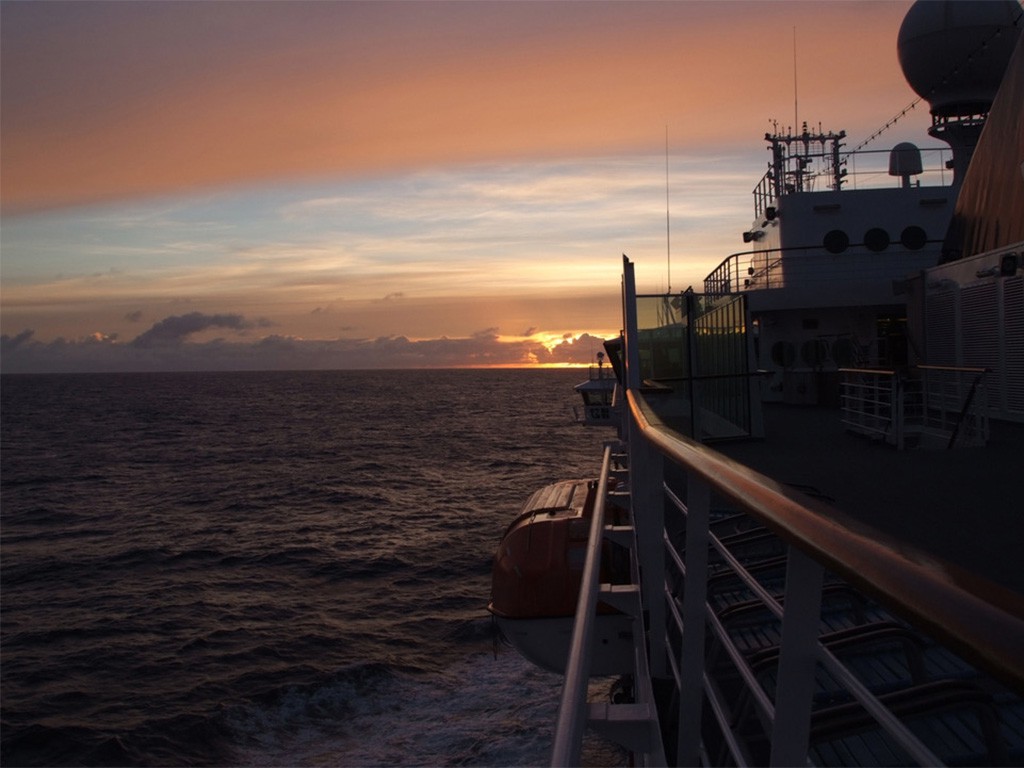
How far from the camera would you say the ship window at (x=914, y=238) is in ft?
80.1

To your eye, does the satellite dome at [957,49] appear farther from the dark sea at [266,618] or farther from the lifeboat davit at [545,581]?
the lifeboat davit at [545,581]

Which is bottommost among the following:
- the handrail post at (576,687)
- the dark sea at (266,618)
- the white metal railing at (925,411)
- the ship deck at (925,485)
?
the dark sea at (266,618)

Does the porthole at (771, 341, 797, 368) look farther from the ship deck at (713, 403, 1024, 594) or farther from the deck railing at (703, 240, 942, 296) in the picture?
the ship deck at (713, 403, 1024, 594)

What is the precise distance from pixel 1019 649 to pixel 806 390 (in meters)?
21.0

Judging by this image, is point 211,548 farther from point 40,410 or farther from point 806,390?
point 40,410

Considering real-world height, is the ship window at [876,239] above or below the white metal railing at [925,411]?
above

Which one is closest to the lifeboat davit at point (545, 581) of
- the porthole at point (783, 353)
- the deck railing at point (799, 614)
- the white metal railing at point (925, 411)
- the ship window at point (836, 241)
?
the deck railing at point (799, 614)

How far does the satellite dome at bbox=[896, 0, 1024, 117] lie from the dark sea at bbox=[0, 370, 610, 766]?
17018 mm

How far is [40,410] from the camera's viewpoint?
314 ft

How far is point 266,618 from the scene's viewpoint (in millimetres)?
17516

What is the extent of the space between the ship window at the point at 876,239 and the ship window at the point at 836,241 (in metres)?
0.56

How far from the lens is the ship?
1.26 meters

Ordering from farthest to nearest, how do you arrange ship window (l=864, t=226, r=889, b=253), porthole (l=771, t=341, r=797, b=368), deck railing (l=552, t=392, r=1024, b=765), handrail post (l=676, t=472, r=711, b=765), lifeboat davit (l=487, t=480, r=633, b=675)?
ship window (l=864, t=226, r=889, b=253)
porthole (l=771, t=341, r=797, b=368)
lifeboat davit (l=487, t=480, r=633, b=675)
handrail post (l=676, t=472, r=711, b=765)
deck railing (l=552, t=392, r=1024, b=765)

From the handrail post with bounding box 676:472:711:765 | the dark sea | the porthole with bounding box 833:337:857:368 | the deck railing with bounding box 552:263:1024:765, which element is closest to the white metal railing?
the porthole with bounding box 833:337:857:368
